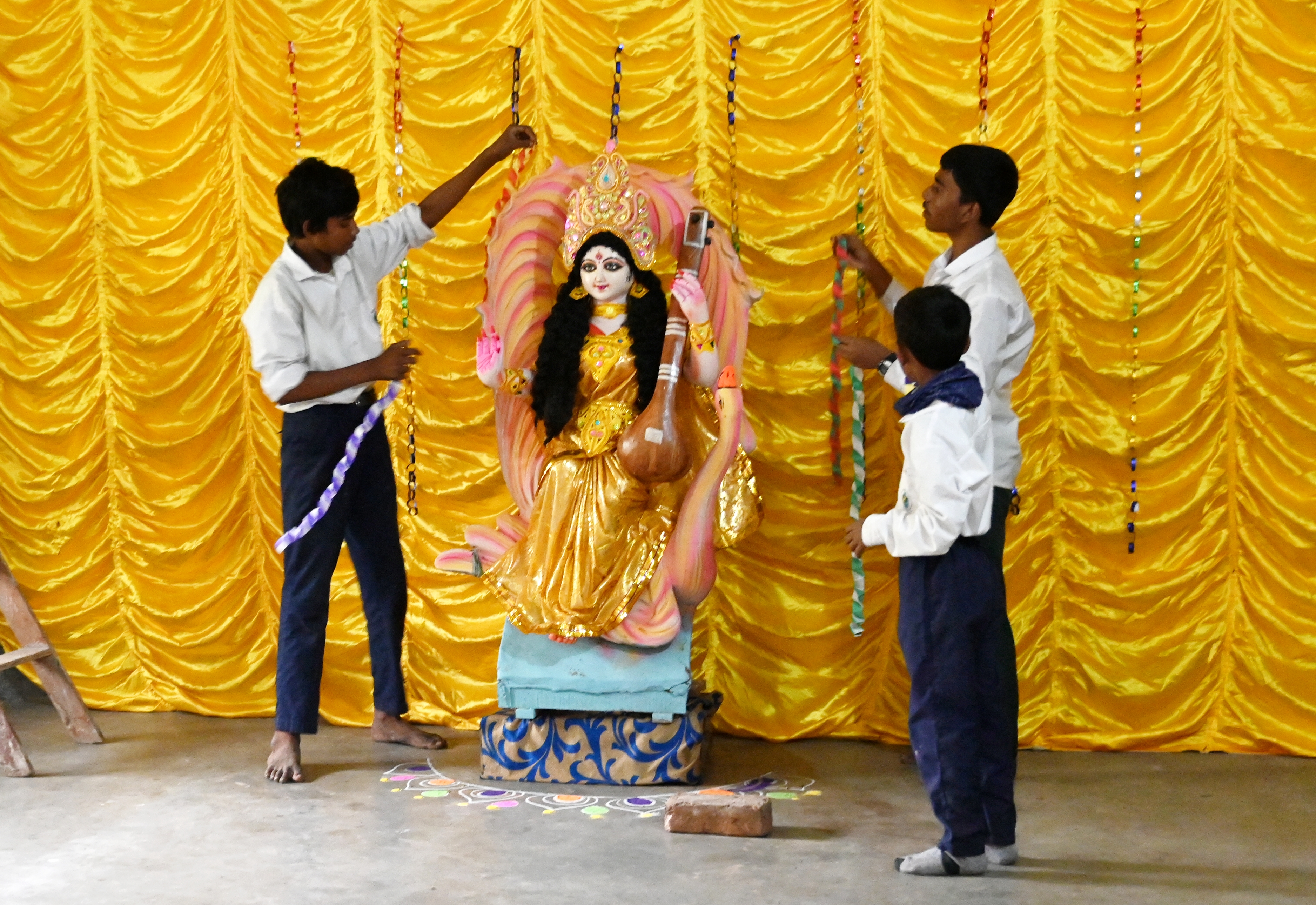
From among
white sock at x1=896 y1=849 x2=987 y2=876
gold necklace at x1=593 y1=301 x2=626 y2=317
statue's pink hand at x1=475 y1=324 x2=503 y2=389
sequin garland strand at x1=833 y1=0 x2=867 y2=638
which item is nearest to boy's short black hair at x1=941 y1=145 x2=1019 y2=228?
sequin garland strand at x1=833 y1=0 x2=867 y2=638

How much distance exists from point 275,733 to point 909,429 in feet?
7.21

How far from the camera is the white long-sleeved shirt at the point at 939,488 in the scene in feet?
10.5

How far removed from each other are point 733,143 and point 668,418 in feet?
3.48

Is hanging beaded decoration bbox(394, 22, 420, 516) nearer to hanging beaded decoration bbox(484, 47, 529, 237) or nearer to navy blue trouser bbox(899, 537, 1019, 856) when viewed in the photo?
hanging beaded decoration bbox(484, 47, 529, 237)

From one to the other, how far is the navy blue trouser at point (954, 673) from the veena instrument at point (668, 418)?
0.99 meters

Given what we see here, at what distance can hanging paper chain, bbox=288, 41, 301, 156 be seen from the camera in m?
4.94

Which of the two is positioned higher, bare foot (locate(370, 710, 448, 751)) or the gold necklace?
the gold necklace

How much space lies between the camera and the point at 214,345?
508 centimetres

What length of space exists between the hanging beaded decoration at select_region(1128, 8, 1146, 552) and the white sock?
1.50 meters

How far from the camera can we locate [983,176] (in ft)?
12.3

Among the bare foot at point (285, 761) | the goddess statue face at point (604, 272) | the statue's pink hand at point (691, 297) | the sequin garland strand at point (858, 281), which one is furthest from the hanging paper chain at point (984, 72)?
the bare foot at point (285, 761)

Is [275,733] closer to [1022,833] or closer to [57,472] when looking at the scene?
[57,472]

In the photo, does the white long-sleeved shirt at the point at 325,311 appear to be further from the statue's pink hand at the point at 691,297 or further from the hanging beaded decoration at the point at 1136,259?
the hanging beaded decoration at the point at 1136,259

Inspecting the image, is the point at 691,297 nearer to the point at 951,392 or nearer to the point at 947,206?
the point at 947,206
